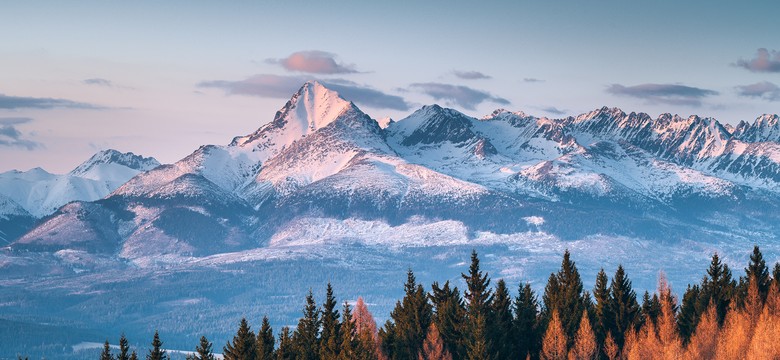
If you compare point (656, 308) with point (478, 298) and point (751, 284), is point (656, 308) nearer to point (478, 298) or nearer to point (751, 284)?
point (751, 284)

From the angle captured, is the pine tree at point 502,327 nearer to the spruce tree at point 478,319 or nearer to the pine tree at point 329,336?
the spruce tree at point 478,319

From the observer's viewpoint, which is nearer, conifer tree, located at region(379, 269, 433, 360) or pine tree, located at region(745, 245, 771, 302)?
conifer tree, located at region(379, 269, 433, 360)

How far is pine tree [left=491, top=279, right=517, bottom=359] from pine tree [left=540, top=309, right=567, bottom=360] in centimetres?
491

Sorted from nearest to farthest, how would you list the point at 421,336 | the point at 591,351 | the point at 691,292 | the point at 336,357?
1. the point at 336,357
2. the point at 591,351
3. the point at 421,336
4. the point at 691,292

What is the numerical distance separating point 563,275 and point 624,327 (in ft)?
39.6

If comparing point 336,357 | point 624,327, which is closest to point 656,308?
point 624,327

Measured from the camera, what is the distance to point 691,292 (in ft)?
640

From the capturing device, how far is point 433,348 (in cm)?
17425

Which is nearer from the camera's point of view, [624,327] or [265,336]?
[265,336]

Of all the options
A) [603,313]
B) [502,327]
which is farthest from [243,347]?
[603,313]

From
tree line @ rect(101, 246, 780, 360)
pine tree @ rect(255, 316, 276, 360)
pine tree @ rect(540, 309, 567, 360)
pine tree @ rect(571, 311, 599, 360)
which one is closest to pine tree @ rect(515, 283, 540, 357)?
tree line @ rect(101, 246, 780, 360)

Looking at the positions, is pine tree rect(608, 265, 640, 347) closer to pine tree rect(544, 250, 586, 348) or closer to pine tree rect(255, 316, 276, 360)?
pine tree rect(544, 250, 586, 348)

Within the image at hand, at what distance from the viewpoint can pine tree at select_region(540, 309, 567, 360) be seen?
168875 mm

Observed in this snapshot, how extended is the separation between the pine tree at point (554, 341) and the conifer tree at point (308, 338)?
89.7ft
